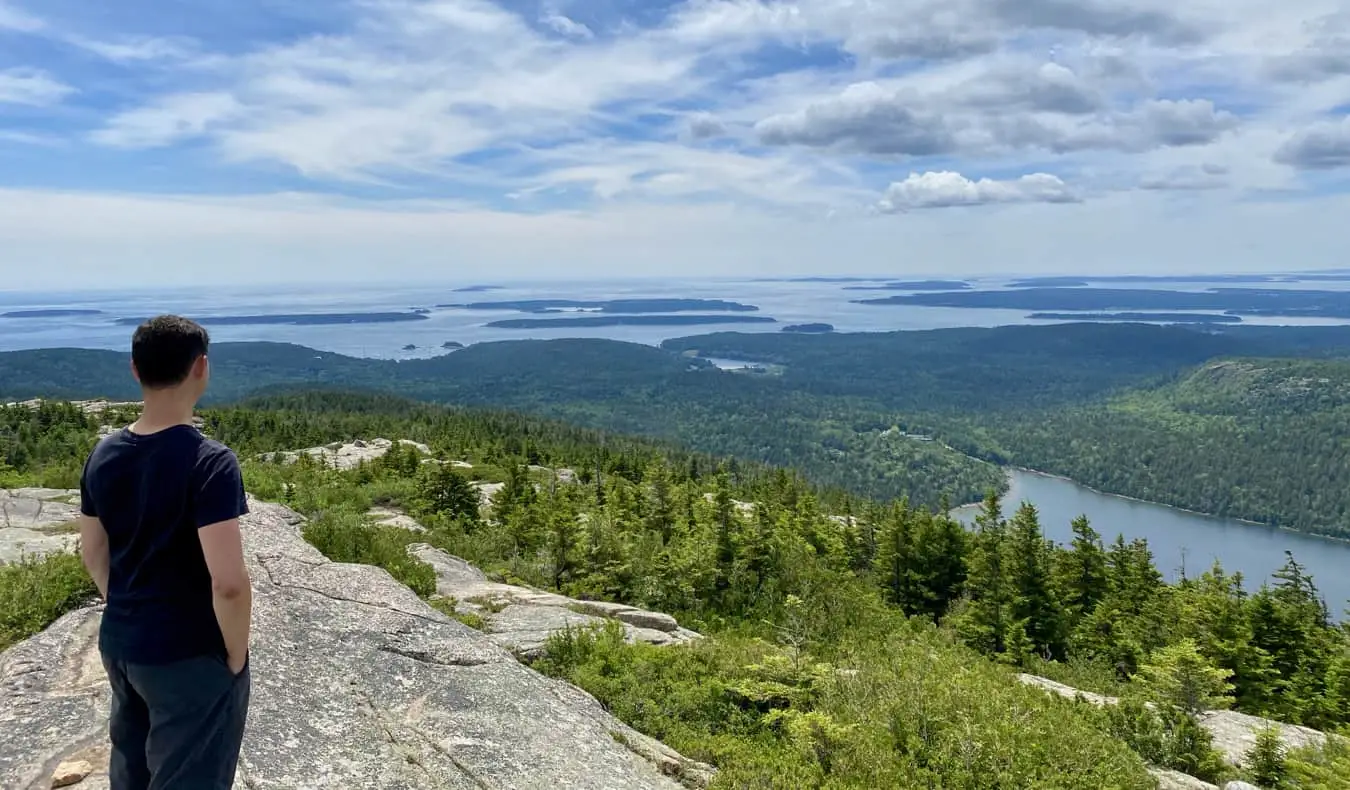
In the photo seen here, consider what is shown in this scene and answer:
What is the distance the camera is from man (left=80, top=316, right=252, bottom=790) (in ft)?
13.3

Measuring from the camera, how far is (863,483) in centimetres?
17775

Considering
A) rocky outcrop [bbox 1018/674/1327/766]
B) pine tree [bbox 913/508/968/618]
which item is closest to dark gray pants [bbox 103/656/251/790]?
rocky outcrop [bbox 1018/674/1327/766]

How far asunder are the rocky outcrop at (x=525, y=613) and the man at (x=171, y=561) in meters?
7.06

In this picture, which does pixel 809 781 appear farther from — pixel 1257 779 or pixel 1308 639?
pixel 1308 639

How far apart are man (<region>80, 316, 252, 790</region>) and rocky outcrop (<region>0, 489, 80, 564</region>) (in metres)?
8.38

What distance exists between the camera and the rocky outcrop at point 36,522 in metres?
11.8

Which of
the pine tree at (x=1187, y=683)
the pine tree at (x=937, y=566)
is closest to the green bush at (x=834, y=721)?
the pine tree at (x=1187, y=683)

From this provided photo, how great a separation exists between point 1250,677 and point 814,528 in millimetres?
17429

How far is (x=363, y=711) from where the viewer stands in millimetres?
7414

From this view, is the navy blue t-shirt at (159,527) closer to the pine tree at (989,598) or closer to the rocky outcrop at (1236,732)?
the rocky outcrop at (1236,732)

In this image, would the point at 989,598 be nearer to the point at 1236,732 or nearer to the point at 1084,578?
the point at 1084,578

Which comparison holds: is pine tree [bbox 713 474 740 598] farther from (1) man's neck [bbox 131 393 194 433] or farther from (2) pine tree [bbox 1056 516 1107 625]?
(1) man's neck [bbox 131 393 194 433]

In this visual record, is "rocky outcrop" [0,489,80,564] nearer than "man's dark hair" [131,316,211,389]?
No

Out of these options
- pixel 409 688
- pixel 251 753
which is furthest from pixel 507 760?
pixel 251 753
